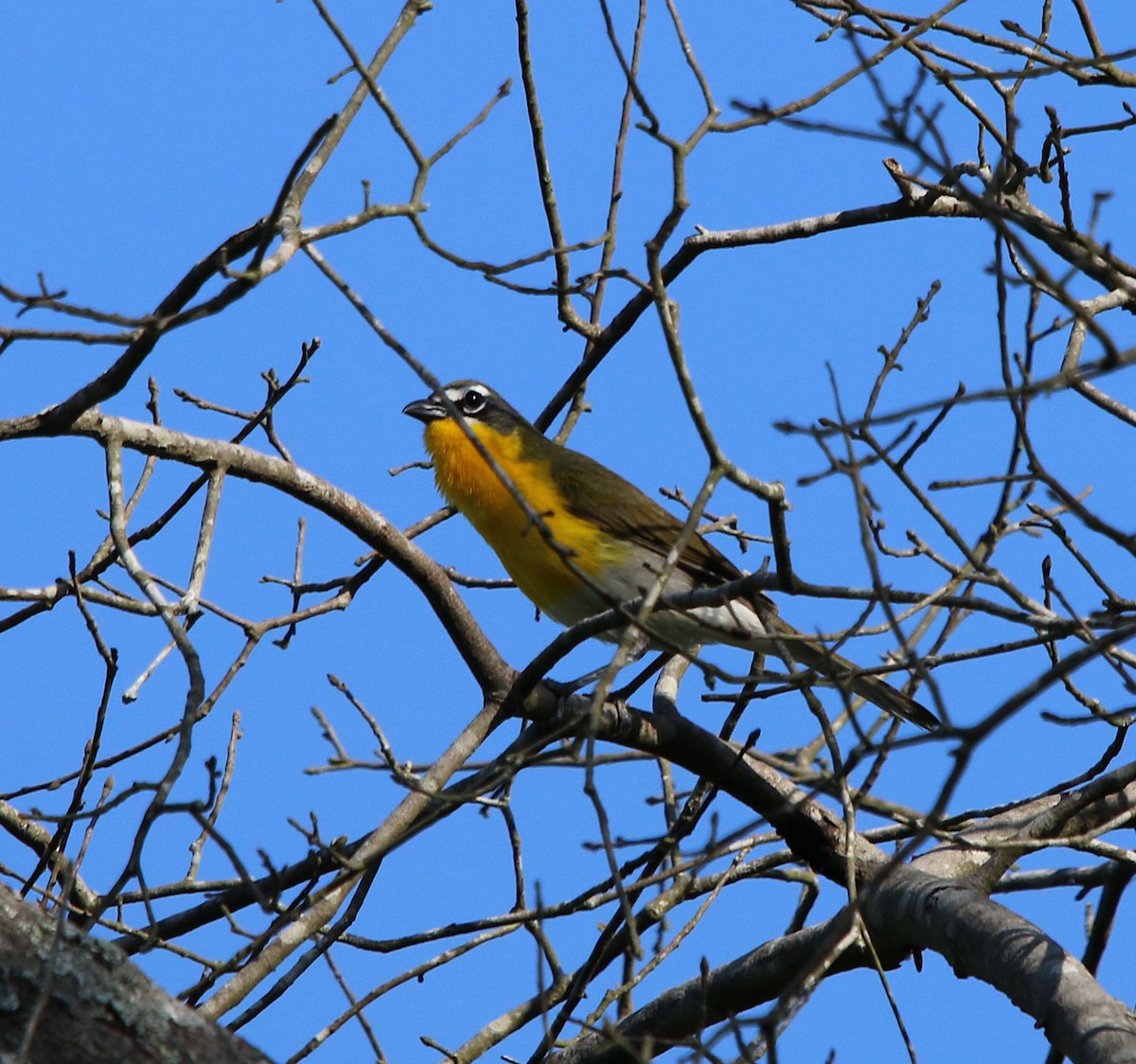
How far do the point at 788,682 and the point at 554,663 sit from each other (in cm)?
129

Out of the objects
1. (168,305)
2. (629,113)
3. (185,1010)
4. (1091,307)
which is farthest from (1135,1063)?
(629,113)

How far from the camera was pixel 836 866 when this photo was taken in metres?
5.33

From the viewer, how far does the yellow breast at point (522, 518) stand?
6996 millimetres

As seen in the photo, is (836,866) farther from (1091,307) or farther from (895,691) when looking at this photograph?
(1091,307)

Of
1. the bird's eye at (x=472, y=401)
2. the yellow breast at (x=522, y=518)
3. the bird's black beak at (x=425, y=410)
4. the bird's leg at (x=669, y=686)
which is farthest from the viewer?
the bird's eye at (x=472, y=401)

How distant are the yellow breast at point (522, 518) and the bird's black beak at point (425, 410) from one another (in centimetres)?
5

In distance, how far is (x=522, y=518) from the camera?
7242mm

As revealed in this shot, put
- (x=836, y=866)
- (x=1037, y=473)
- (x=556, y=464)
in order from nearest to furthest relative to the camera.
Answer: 1. (x=1037, y=473)
2. (x=836, y=866)
3. (x=556, y=464)

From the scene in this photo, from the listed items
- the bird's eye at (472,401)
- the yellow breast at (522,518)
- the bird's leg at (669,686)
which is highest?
the bird's eye at (472,401)

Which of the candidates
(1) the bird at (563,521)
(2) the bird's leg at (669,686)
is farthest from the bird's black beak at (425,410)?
(2) the bird's leg at (669,686)

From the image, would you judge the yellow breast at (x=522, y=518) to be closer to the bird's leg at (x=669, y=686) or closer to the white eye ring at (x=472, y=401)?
the white eye ring at (x=472, y=401)

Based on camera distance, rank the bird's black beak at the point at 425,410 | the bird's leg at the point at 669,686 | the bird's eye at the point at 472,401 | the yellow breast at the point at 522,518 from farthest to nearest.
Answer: the bird's eye at the point at 472,401 → the bird's black beak at the point at 425,410 → the yellow breast at the point at 522,518 → the bird's leg at the point at 669,686

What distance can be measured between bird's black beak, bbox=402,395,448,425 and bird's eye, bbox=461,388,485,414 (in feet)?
1.62

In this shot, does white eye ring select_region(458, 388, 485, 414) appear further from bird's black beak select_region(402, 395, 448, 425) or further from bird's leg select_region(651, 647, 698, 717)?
bird's leg select_region(651, 647, 698, 717)
